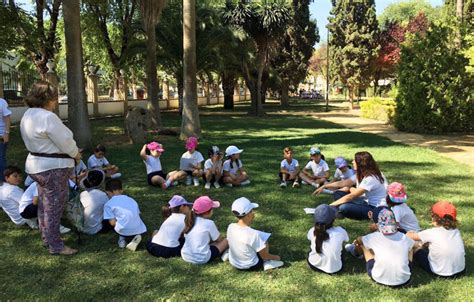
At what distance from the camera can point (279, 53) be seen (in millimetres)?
34125

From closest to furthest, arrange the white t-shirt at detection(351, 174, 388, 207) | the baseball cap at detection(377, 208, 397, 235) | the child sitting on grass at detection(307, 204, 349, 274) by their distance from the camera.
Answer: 1. the baseball cap at detection(377, 208, 397, 235)
2. the child sitting on grass at detection(307, 204, 349, 274)
3. the white t-shirt at detection(351, 174, 388, 207)

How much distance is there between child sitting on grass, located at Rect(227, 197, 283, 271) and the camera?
4.22m

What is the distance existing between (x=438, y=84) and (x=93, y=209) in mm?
14448

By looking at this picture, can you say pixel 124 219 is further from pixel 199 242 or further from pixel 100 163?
pixel 100 163

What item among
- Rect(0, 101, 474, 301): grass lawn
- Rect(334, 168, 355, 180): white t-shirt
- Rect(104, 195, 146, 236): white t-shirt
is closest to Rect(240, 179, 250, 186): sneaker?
Rect(0, 101, 474, 301): grass lawn

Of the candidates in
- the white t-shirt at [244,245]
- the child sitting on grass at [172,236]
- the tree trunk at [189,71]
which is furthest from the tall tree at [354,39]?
the white t-shirt at [244,245]

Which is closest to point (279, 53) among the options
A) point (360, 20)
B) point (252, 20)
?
point (360, 20)

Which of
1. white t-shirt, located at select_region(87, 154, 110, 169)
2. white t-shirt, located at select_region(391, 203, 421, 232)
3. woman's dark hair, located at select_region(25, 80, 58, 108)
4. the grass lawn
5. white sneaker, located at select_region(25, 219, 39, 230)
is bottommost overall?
the grass lawn

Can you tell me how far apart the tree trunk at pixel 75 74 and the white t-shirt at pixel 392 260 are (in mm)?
9470

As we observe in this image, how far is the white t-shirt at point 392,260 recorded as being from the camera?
153 inches

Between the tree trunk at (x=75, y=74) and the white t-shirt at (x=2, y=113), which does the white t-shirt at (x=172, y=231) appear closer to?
the white t-shirt at (x=2, y=113)

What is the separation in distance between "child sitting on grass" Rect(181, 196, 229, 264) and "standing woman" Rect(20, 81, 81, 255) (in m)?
1.36

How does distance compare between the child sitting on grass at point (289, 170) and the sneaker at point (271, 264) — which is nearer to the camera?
the sneaker at point (271, 264)

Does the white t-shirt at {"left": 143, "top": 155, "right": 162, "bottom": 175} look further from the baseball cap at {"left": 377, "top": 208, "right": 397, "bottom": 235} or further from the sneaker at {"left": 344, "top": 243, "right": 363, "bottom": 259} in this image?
the baseball cap at {"left": 377, "top": 208, "right": 397, "bottom": 235}
